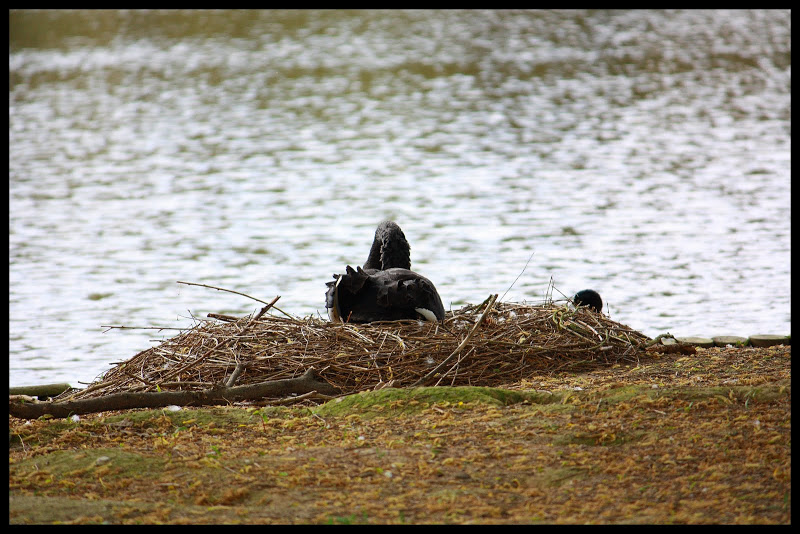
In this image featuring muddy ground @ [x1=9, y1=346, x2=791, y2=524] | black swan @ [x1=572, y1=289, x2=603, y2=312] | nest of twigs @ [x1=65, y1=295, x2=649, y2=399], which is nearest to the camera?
muddy ground @ [x1=9, y1=346, x2=791, y2=524]

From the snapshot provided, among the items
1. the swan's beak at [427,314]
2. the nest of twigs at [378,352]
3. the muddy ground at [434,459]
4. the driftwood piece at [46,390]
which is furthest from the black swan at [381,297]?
the driftwood piece at [46,390]

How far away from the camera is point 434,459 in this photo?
5035mm

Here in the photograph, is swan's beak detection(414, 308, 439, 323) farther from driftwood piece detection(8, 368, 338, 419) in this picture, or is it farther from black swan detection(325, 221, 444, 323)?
driftwood piece detection(8, 368, 338, 419)

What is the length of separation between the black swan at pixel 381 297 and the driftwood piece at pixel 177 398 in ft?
3.07

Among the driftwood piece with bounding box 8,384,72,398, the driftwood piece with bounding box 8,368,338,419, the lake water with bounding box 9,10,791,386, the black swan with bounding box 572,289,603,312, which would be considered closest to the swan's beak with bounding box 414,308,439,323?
the driftwood piece with bounding box 8,368,338,419

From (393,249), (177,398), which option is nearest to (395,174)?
(393,249)

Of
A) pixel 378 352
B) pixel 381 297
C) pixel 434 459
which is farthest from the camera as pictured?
pixel 381 297

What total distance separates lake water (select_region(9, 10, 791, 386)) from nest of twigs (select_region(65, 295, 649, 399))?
1.71 meters

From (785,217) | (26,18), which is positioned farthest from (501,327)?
(26,18)

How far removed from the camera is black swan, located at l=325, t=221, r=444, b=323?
24.5 feet

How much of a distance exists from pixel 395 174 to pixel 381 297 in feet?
36.1

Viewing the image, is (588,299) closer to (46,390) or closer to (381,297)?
(381,297)

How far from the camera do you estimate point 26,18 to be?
41.0 meters

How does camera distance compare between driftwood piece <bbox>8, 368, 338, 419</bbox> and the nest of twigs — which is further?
the nest of twigs
